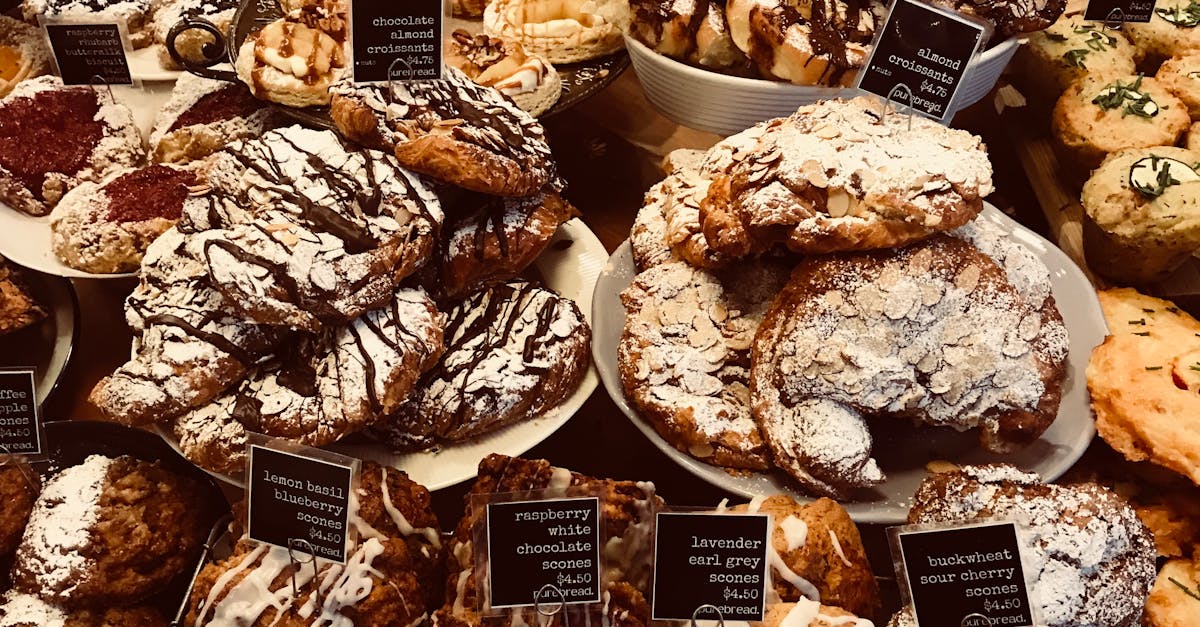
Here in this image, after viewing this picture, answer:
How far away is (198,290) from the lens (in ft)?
6.38

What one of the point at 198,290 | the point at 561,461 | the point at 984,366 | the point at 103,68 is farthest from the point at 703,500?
the point at 103,68

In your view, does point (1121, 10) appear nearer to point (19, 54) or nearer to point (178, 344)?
point (178, 344)

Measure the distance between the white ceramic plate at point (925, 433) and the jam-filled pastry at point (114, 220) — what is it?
112 centimetres

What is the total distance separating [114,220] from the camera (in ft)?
7.32

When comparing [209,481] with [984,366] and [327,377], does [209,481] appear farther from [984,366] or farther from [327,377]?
[984,366]

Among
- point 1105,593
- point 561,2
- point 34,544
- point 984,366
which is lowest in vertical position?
point 34,544

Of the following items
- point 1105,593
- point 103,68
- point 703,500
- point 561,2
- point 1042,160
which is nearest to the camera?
point 1105,593

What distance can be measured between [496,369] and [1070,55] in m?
1.89

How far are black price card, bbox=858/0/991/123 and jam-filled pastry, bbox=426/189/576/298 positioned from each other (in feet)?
2.74

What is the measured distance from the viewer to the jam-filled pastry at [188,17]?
2.89 meters

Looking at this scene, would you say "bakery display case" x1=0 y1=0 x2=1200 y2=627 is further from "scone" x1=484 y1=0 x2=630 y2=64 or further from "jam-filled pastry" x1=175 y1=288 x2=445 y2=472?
"scone" x1=484 y1=0 x2=630 y2=64

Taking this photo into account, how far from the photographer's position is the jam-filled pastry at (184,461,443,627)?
4.98ft

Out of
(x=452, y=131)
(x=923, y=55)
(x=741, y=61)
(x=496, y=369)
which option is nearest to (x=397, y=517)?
(x=496, y=369)

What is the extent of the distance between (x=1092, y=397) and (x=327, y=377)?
1.62 meters
